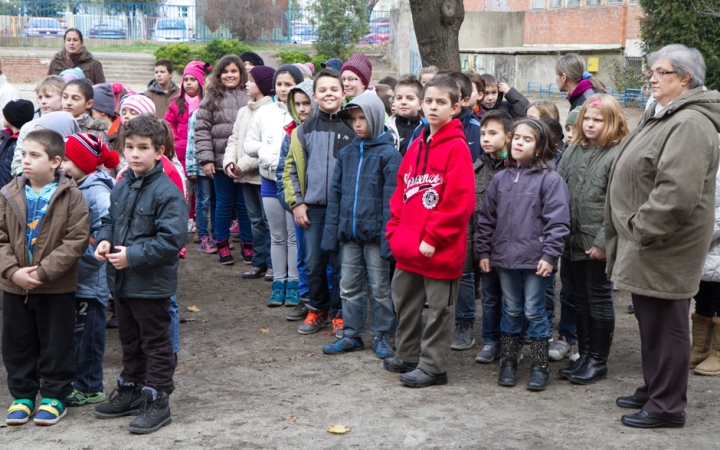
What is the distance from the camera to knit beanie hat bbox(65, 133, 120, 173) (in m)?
5.26

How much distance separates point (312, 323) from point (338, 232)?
108 centimetres

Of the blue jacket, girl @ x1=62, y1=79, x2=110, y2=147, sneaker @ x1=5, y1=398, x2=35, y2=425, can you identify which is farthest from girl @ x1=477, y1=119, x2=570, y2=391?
girl @ x1=62, y1=79, x2=110, y2=147

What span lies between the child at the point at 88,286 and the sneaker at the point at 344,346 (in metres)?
1.74

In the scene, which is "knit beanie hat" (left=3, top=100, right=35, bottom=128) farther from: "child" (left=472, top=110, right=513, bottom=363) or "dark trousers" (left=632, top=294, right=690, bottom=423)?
"dark trousers" (left=632, top=294, right=690, bottom=423)

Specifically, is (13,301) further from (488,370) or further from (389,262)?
(488,370)

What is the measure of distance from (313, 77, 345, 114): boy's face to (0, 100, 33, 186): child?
8.64ft

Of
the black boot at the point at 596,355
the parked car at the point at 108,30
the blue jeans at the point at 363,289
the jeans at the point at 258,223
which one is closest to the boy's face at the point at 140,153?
the blue jeans at the point at 363,289

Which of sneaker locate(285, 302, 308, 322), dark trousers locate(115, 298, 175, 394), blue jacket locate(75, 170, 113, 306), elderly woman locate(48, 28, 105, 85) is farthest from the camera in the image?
elderly woman locate(48, 28, 105, 85)

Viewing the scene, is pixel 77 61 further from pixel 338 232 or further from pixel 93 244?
pixel 93 244

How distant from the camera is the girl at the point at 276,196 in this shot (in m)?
7.67

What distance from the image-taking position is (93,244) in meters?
5.22

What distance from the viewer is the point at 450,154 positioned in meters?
5.46

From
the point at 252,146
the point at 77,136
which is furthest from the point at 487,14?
the point at 77,136

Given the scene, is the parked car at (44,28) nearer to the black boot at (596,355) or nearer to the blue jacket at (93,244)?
the blue jacket at (93,244)
